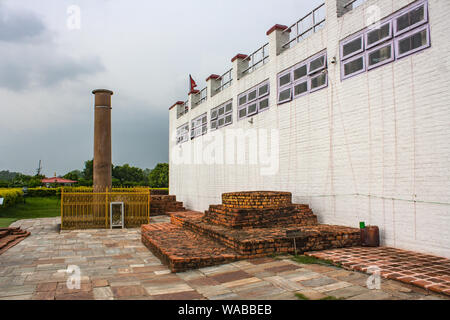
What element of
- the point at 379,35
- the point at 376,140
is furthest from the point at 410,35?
the point at 376,140

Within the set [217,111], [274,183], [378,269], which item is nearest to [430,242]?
[378,269]

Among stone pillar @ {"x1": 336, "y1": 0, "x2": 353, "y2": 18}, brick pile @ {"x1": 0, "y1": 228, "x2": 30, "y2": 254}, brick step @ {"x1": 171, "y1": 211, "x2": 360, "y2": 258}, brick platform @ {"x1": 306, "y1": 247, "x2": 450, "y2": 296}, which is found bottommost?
brick pile @ {"x1": 0, "y1": 228, "x2": 30, "y2": 254}

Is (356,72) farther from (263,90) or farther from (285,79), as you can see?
(263,90)

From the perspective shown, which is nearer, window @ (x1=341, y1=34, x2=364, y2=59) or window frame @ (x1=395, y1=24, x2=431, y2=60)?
window frame @ (x1=395, y1=24, x2=431, y2=60)

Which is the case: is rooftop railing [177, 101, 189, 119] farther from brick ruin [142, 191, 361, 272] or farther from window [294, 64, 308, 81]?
brick ruin [142, 191, 361, 272]

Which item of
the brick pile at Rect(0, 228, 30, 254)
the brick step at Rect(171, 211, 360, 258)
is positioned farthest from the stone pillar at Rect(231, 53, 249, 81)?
the brick pile at Rect(0, 228, 30, 254)

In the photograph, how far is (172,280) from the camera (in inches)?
190

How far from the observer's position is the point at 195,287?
440 centimetres

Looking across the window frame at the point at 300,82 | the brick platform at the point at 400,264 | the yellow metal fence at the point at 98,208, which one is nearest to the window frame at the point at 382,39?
the window frame at the point at 300,82

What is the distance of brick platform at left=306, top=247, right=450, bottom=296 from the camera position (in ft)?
13.5

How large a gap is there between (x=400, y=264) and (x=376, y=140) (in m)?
2.87

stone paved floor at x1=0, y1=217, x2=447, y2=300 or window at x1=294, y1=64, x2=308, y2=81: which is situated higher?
window at x1=294, y1=64, x2=308, y2=81

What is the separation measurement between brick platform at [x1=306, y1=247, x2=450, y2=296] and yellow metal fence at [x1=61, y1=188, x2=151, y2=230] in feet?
27.2

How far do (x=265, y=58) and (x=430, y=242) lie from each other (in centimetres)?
808
